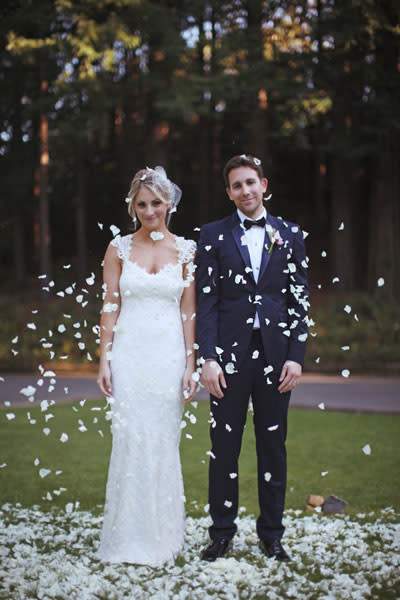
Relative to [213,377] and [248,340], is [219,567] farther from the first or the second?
[248,340]

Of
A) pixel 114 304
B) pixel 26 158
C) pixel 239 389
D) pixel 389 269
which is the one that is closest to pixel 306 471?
pixel 239 389

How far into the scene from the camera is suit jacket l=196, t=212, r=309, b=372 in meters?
3.85

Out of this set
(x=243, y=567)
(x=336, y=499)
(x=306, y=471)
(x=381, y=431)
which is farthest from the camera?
(x=381, y=431)

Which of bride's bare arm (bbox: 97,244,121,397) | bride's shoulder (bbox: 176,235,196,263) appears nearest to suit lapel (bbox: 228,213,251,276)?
bride's shoulder (bbox: 176,235,196,263)

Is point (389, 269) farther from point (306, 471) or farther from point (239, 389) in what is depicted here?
point (239, 389)

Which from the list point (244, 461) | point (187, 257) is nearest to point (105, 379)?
point (187, 257)

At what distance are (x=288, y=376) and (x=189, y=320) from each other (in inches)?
27.8

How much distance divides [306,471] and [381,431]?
1.78 meters

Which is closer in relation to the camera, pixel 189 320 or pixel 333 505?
pixel 189 320

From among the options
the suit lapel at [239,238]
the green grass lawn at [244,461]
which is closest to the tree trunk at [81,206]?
the green grass lawn at [244,461]

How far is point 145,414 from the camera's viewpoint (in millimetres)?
3961

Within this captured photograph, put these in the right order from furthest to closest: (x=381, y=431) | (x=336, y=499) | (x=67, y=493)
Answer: (x=381, y=431), (x=67, y=493), (x=336, y=499)

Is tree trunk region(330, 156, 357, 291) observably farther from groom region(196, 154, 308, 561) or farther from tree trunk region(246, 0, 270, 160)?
groom region(196, 154, 308, 561)

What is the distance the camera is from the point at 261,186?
397cm
